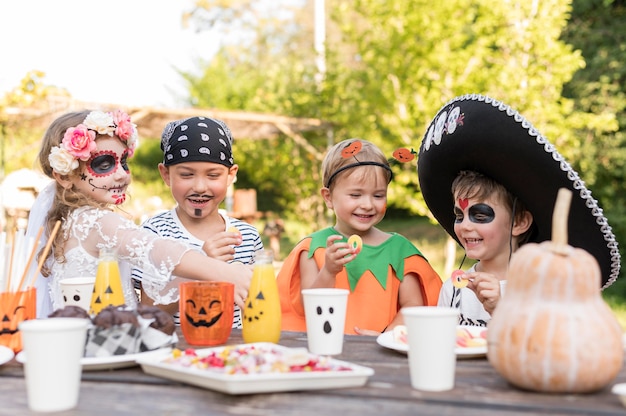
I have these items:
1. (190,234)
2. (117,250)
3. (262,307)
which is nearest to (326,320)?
(262,307)

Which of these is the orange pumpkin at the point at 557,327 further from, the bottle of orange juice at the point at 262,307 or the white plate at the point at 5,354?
the white plate at the point at 5,354

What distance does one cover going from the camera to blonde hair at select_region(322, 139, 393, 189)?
303 centimetres

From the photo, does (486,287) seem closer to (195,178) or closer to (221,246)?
(221,246)

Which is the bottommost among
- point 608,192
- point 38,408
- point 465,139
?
point 38,408

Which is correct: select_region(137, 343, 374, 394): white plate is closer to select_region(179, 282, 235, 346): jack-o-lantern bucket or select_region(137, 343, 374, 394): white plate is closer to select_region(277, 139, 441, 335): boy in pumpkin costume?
select_region(179, 282, 235, 346): jack-o-lantern bucket

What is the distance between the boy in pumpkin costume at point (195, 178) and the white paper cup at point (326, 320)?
1.06 m

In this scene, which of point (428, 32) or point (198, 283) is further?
point (428, 32)

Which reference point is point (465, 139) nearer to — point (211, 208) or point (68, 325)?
point (211, 208)

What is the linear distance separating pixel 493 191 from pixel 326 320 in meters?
1.17

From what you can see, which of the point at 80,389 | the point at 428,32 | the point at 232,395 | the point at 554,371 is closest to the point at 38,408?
the point at 80,389

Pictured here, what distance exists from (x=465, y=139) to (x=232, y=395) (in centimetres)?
150

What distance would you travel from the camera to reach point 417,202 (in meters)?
9.35

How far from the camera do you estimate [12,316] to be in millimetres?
1949

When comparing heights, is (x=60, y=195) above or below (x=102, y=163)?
below
